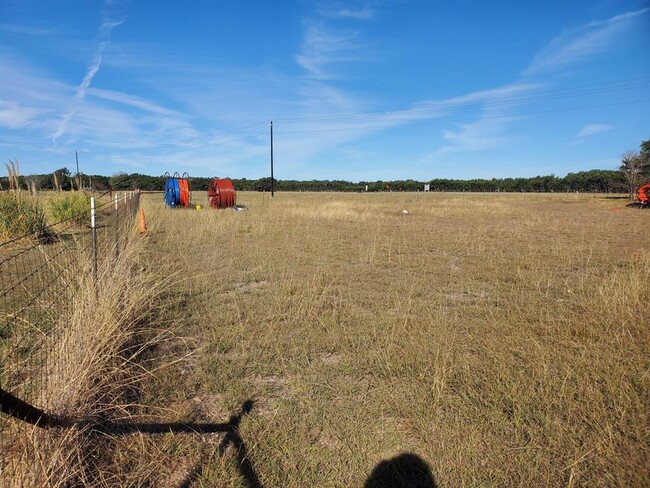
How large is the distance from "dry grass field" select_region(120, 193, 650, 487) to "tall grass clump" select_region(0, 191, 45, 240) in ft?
17.5

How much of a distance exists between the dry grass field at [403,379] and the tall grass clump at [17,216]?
532cm

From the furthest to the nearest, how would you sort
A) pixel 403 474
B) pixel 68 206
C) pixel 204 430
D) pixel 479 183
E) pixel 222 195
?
pixel 479 183, pixel 222 195, pixel 68 206, pixel 204 430, pixel 403 474

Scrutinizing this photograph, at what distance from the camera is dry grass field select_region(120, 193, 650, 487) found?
234cm

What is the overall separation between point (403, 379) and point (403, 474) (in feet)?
3.36

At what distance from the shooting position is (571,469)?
7.44 ft

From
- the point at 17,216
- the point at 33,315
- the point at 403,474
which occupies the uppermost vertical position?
the point at 17,216

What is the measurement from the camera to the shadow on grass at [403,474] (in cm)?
222

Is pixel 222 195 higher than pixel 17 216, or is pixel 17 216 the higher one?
pixel 222 195

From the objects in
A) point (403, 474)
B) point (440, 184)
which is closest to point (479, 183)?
point (440, 184)

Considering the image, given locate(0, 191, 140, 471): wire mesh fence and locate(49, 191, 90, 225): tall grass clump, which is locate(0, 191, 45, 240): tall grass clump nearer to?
locate(0, 191, 140, 471): wire mesh fence

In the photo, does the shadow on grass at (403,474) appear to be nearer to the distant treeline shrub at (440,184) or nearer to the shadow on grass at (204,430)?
the shadow on grass at (204,430)

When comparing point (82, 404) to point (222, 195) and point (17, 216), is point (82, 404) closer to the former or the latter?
point (17, 216)

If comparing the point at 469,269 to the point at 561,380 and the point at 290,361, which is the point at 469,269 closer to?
the point at 561,380

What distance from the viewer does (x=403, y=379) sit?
3.27 meters
